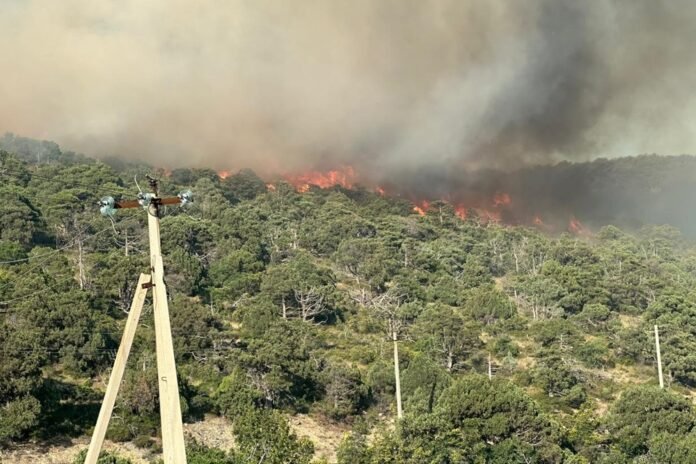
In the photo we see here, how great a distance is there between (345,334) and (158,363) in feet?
140

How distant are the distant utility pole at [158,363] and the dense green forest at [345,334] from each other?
16266 mm

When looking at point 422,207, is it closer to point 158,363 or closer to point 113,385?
point 158,363

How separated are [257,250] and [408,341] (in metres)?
24.9

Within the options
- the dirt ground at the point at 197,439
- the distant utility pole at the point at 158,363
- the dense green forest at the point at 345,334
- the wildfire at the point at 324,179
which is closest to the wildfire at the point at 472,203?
the wildfire at the point at 324,179

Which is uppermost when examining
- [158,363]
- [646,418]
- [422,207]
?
[422,207]

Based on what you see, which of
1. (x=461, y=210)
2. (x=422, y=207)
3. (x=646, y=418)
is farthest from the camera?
(x=461, y=210)

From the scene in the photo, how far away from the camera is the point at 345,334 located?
54.7 m

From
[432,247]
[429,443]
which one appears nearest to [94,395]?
[429,443]

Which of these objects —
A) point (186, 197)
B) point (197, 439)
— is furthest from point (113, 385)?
point (197, 439)

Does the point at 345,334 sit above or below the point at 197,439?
above

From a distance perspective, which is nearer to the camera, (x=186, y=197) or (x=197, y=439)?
(x=186, y=197)

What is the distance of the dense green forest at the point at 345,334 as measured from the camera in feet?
108

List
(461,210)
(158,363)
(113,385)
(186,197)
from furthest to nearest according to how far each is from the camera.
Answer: (461,210) < (186,197) < (158,363) < (113,385)

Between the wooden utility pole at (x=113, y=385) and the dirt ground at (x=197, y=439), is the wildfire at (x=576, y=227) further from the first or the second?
the wooden utility pole at (x=113, y=385)
